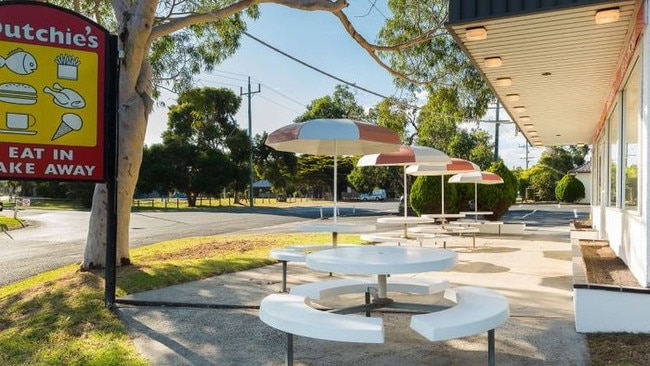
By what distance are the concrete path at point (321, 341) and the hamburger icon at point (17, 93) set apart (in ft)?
8.09

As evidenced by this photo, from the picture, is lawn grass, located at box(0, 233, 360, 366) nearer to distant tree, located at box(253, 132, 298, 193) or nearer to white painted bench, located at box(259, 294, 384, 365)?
white painted bench, located at box(259, 294, 384, 365)

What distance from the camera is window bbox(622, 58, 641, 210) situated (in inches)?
222

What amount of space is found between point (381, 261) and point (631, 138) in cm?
410

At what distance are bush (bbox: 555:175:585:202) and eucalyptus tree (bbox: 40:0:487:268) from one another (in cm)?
3302

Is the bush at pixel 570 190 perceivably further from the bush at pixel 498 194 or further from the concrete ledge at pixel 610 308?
the concrete ledge at pixel 610 308

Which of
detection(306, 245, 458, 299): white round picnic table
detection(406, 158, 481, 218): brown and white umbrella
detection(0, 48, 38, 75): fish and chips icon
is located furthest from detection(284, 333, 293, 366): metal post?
detection(406, 158, 481, 218): brown and white umbrella

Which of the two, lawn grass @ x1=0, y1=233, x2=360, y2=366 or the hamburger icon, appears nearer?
lawn grass @ x1=0, y1=233, x2=360, y2=366

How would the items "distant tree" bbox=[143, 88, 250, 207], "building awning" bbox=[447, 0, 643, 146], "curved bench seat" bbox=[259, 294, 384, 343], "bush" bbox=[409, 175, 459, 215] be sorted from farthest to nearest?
"distant tree" bbox=[143, 88, 250, 207]
"bush" bbox=[409, 175, 459, 215]
"building awning" bbox=[447, 0, 643, 146]
"curved bench seat" bbox=[259, 294, 384, 343]

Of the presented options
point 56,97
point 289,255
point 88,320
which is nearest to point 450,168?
point 289,255

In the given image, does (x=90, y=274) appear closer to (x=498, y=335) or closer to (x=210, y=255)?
(x=210, y=255)

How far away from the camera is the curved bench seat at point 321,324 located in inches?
124

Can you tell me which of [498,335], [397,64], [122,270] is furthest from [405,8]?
[498,335]

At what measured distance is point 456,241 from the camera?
12.8 meters

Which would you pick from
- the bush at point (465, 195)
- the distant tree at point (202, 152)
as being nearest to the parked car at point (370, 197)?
the distant tree at point (202, 152)
